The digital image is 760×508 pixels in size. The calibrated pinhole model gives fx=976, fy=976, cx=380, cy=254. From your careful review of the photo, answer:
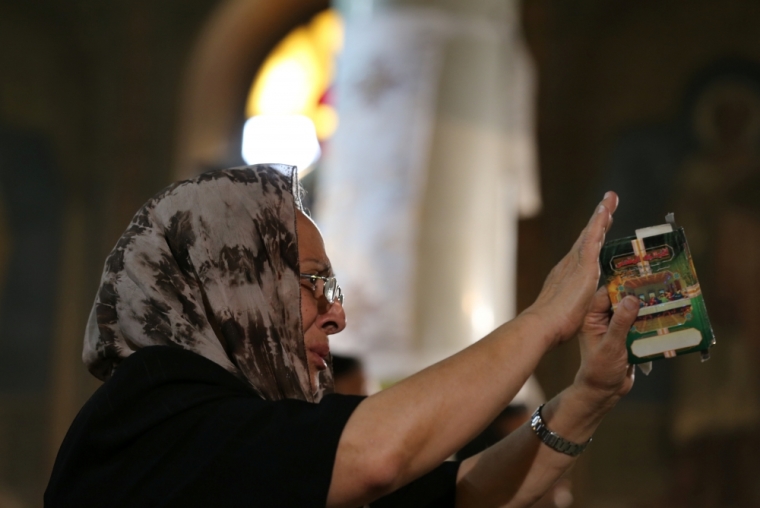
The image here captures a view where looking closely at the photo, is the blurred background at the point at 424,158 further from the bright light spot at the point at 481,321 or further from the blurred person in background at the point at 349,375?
the blurred person in background at the point at 349,375

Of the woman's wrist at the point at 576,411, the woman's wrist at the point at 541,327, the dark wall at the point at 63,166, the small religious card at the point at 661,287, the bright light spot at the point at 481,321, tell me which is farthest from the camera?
the dark wall at the point at 63,166

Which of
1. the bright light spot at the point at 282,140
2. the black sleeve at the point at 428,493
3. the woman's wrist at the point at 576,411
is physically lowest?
the black sleeve at the point at 428,493

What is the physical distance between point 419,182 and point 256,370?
2.65 metres

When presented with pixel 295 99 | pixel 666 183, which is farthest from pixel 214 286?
pixel 295 99

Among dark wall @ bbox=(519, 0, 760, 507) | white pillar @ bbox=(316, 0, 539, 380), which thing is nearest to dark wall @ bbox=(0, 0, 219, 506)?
dark wall @ bbox=(519, 0, 760, 507)

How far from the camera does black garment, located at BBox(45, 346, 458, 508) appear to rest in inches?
55.8

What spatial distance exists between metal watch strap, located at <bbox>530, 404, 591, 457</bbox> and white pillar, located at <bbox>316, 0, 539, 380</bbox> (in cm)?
209

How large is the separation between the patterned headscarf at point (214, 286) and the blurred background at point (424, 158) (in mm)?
2433

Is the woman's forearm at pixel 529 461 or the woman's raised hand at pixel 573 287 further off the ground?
the woman's raised hand at pixel 573 287

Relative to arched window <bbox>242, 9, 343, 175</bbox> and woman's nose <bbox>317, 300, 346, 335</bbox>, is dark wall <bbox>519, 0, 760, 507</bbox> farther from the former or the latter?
woman's nose <bbox>317, 300, 346, 335</bbox>

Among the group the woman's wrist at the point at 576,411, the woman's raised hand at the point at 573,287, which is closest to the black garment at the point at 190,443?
the woman's raised hand at the point at 573,287

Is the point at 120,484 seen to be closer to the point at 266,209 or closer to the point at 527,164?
the point at 266,209

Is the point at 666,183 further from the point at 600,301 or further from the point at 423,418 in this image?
the point at 423,418

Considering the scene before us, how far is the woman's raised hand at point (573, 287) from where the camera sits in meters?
1.59
